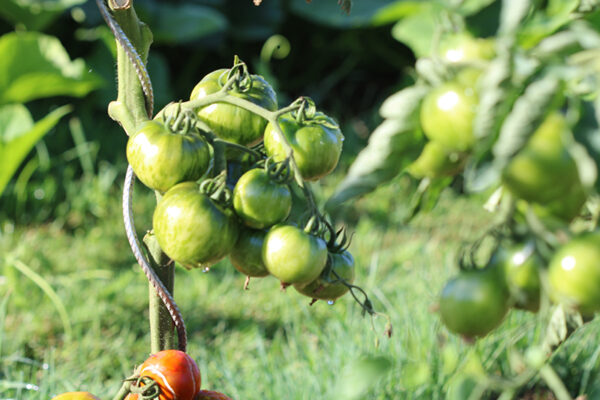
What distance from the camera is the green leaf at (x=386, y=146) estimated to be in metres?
0.44

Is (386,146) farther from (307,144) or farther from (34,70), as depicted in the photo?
(34,70)

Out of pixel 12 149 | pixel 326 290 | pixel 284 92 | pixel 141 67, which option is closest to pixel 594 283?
pixel 326 290

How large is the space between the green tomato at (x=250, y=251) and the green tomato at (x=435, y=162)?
0.96 ft

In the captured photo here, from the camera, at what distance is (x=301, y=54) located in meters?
4.26

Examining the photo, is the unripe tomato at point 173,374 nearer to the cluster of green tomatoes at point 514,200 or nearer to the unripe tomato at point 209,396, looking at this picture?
the unripe tomato at point 209,396

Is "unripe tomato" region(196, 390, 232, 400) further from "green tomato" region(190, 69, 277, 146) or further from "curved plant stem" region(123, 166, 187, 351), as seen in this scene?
"green tomato" region(190, 69, 277, 146)

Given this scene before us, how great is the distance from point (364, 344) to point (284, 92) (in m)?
2.74

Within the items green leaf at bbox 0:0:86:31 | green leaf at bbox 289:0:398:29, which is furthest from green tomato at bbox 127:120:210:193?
green leaf at bbox 289:0:398:29

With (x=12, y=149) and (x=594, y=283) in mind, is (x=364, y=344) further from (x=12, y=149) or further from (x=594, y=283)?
(x=12, y=149)

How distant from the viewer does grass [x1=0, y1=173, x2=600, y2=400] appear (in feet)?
4.72

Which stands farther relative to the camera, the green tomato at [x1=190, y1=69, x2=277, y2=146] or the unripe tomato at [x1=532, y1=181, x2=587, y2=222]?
the green tomato at [x1=190, y1=69, x2=277, y2=146]

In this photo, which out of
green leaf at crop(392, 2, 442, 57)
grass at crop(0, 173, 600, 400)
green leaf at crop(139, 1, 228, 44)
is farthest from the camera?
green leaf at crop(139, 1, 228, 44)

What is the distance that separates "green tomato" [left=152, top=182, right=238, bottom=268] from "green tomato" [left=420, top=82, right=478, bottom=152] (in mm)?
305

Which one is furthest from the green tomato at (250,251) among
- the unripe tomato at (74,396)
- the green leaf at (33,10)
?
the green leaf at (33,10)
